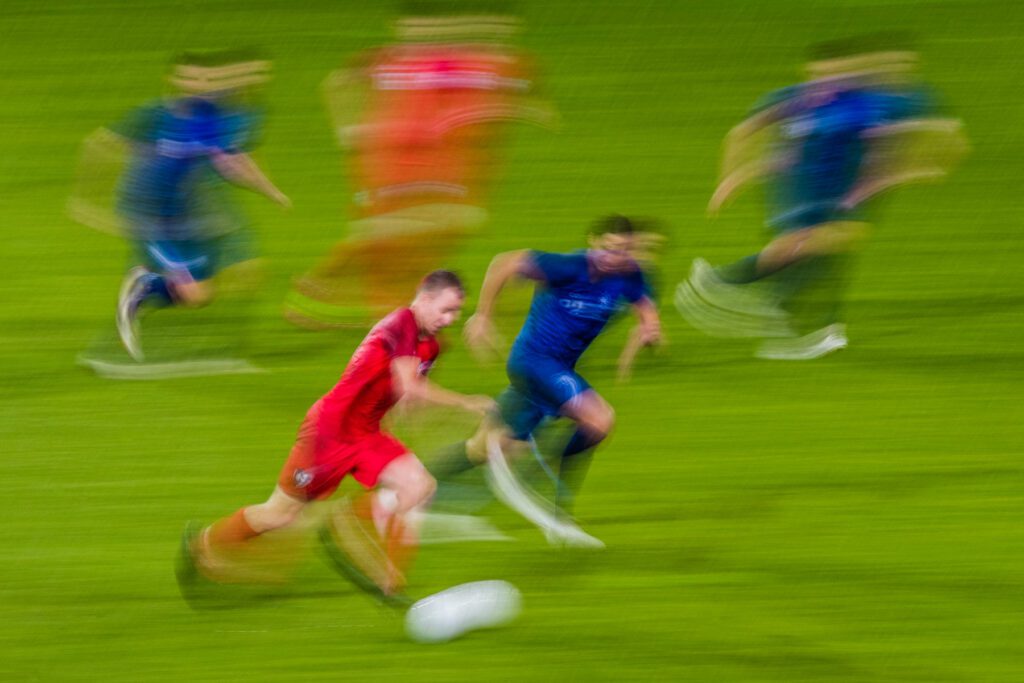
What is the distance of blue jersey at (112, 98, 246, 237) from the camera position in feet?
34.9

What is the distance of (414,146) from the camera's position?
11117 millimetres

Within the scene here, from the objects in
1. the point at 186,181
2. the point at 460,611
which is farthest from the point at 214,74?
the point at 460,611

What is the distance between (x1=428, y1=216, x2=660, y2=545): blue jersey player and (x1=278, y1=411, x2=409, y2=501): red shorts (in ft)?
2.74

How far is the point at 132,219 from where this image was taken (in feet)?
35.6

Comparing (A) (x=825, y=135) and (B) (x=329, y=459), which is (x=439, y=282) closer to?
(B) (x=329, y=459)

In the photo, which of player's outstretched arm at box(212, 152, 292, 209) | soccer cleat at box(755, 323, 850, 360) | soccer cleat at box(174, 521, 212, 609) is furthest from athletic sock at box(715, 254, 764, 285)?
soccer cleat at box(174, 521, 212, 609)

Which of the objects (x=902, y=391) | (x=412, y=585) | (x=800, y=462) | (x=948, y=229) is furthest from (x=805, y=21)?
(x=412, y=585)

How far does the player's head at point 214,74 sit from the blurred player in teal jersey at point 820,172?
2813 mm

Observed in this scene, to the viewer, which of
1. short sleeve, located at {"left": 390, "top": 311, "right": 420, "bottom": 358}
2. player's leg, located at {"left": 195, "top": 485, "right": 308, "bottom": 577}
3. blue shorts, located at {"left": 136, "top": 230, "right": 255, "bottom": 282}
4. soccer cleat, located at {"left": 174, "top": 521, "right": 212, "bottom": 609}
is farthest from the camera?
blue shorts, located at {"left": 136, "top": 230, "right": 255, "bottom": 282}

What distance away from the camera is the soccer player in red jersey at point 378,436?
755 cm

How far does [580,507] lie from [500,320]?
128 inches

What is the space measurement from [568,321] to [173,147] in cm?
315

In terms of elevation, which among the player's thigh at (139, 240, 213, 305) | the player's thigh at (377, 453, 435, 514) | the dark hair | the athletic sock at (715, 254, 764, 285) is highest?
the dark hair

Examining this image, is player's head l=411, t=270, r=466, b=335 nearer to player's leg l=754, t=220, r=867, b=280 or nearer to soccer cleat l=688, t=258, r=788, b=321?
player's leg l=754, t=220, r=867, b=280
